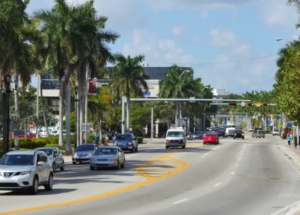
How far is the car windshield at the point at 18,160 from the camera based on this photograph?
23625 millimetres

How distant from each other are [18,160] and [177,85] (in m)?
92.0

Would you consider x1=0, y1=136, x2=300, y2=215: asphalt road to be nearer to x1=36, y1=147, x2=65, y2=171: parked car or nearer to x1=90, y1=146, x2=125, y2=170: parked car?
x1=90, y1=146, x2=125, y2=170: parked car

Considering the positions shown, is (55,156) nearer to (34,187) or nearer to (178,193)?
(178,193)

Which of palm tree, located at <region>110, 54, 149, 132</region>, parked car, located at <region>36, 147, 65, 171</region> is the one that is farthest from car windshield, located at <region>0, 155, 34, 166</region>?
palm tree, located at <region>110, 54, 149, 132</region>

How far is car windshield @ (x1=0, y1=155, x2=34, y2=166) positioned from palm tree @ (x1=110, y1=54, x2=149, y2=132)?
6453 centimetres

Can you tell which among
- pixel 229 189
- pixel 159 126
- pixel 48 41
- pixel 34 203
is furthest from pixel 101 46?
pixel 159 126

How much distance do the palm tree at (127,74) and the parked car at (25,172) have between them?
6372cm

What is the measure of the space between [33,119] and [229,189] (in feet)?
217

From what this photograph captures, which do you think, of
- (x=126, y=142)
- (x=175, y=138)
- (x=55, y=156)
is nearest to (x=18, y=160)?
(x=55, y=156)

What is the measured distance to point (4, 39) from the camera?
4122cm

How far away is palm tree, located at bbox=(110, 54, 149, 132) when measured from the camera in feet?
291

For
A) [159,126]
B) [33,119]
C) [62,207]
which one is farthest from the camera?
[159,126]

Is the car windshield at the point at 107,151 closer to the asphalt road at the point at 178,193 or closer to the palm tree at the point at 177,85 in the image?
the asphalt road at the point at 178,193

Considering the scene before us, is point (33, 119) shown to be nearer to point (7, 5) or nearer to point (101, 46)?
point (101, 46)
